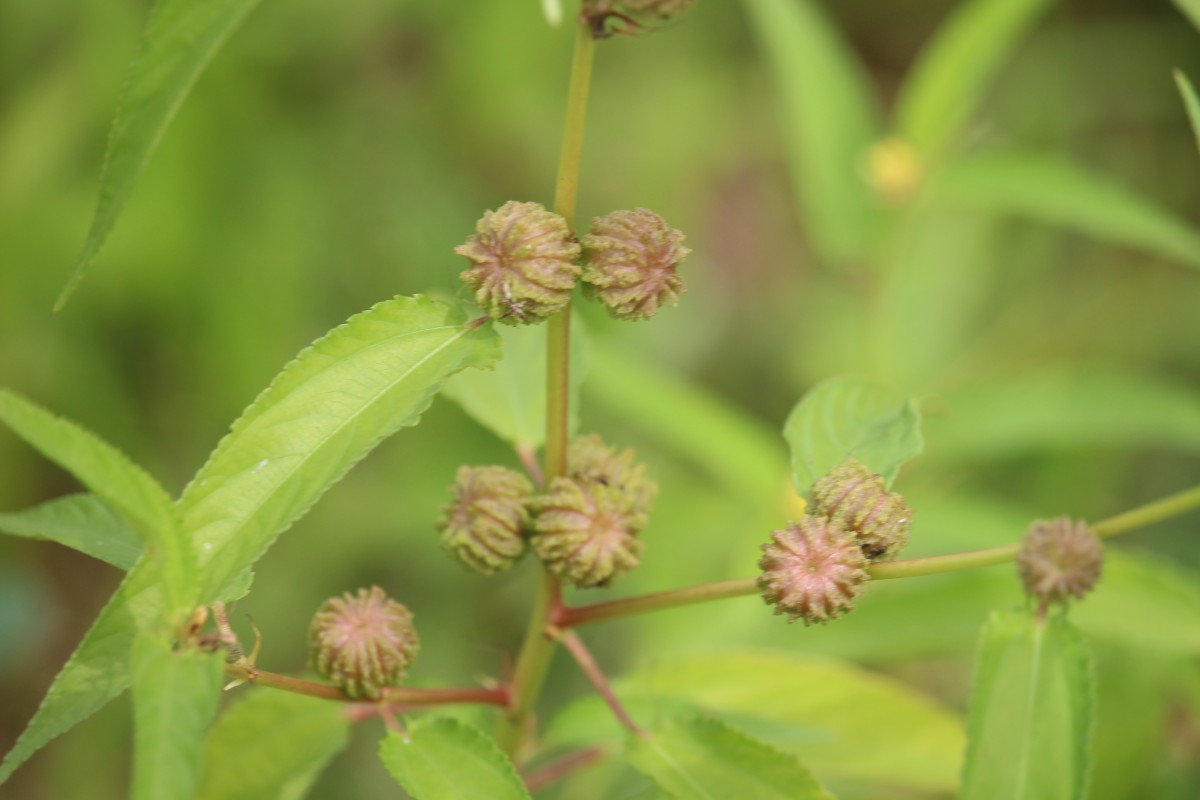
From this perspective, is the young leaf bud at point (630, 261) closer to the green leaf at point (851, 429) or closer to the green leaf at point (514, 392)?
the green leaf at point (851, 429)

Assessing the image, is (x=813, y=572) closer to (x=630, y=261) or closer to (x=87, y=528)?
(x=630, y=261)

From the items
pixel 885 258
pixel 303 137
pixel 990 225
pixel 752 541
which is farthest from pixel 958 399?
pixel 303 137

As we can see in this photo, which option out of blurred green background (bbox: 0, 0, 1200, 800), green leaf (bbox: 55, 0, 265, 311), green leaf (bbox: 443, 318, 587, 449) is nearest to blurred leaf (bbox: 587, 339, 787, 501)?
blurred green background (bbox: 0, 0, 1200, 800)

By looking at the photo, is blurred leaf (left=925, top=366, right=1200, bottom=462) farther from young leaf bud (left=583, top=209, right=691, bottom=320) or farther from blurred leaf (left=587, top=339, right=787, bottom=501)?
young leaf bud (left=583, top=209, right=691, bottom=320)

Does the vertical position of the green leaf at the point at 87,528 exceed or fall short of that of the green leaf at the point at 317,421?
it falls short

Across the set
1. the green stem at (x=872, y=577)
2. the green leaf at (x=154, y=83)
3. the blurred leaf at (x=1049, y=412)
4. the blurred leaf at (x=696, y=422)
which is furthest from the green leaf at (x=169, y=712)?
the blurred leaf at (x=1049, y=412)

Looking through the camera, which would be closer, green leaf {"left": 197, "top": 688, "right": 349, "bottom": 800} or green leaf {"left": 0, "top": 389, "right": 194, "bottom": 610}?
green leaf {"left": 0, "top": 389, "right": 194, "bottom": 610}

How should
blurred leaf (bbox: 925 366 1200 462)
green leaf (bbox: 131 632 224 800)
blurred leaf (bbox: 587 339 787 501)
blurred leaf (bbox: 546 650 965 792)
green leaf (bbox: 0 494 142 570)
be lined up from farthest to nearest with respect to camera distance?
blurred leaf (bbox: 587 339 787 501), blurred leaf (bbox: 925 366 1200 462), blurred leaf (bbox: 546 650 965 792), green leaf (bbox: 0 494 142 570), green leaf (bbox: 131 632 224 800)
